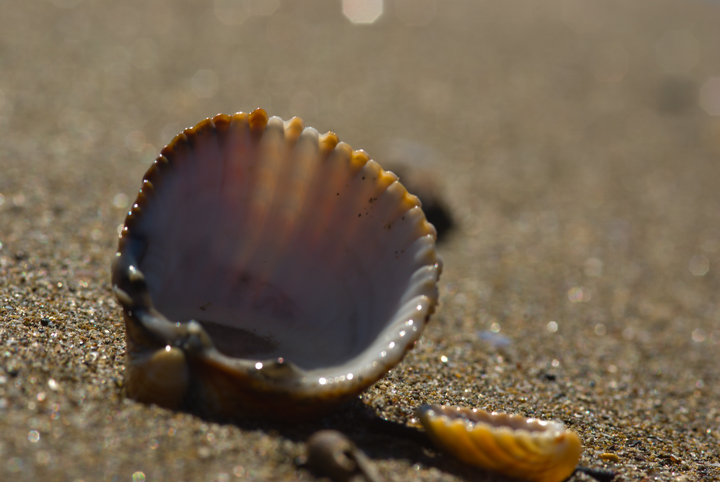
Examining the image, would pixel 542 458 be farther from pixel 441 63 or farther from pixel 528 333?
pixel 441 63

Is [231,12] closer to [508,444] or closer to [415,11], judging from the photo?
[415,11]

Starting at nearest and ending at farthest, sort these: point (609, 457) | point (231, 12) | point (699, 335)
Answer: point (609, 457), point (699, 335), point (231, 12)

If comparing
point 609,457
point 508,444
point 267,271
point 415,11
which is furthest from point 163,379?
point 415,11

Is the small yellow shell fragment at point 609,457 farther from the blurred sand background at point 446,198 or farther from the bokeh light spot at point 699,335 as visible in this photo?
the bokeh light spot at point 699,335

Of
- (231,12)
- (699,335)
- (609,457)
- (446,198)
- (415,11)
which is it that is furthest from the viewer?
(415,11)

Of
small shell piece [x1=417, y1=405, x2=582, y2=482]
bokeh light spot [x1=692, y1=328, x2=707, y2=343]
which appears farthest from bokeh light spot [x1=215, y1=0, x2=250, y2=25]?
small shell piece [x1=417, y1=405, x2=582, y2=482]

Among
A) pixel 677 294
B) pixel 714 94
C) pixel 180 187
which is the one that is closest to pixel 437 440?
pixel 180 187

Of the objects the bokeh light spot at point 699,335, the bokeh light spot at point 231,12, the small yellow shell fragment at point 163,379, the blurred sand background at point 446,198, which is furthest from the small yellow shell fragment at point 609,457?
the bokeh light spot at point 231,12
